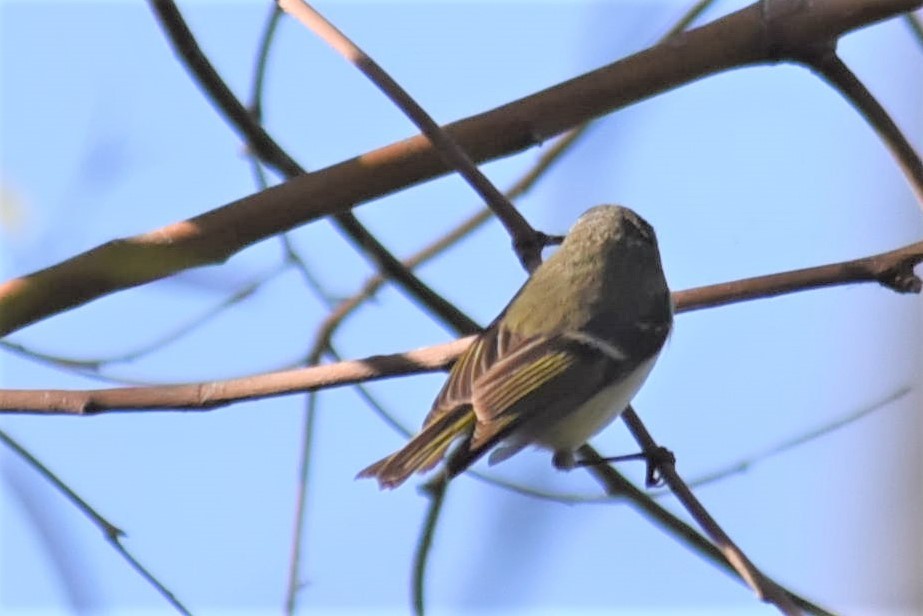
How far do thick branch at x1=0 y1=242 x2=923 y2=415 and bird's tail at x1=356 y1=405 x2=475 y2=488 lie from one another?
0.79 ft

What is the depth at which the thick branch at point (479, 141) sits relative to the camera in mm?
1627

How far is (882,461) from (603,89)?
9.18 ft

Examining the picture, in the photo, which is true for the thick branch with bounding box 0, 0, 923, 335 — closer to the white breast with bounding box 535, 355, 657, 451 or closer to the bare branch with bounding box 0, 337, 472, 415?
the bare branch with bounding box 0, 337, 472, 415

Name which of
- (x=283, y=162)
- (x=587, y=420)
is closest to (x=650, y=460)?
(x=587, y=420)

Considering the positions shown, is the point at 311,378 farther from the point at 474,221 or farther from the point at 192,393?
the point at 474,221

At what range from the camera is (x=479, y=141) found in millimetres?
1766

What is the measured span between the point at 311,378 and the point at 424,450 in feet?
1.54

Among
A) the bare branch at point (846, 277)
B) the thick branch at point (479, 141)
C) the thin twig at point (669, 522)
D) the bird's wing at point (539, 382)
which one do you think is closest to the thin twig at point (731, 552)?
the thin twig at point (669, 522)

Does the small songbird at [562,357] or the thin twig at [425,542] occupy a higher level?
the small songbird at [562,357]

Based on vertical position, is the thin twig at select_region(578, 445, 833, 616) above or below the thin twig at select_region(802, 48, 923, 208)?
below

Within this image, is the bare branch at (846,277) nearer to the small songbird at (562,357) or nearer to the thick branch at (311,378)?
the thick branch at (311,378)

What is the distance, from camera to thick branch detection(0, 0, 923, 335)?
1627 mm

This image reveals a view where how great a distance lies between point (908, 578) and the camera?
3.82 meters

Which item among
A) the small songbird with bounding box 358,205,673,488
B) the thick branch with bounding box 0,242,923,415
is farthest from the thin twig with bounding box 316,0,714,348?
the thick branch with bounding box 0,242,923,415
